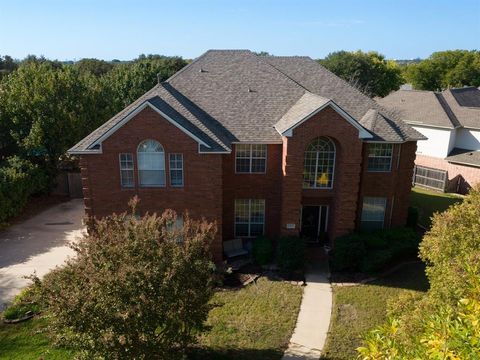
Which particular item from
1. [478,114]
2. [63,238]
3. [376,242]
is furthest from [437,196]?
[63,238]

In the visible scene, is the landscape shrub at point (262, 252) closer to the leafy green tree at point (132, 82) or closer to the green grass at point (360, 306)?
the green grass at point (360, 306)

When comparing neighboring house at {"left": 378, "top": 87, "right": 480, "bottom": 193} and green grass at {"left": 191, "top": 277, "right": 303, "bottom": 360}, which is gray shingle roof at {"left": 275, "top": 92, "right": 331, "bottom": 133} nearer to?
green grass at {"left": 191, "top": 277, "right": 303, "bottom": 360}

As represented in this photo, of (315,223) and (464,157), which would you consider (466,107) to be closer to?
(464,157)

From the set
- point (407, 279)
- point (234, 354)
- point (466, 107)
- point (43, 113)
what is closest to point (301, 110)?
point (407, 279)

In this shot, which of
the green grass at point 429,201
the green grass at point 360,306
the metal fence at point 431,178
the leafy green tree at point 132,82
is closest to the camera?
the green grass at point 360,306

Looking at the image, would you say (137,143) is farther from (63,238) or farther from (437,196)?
(437,196)

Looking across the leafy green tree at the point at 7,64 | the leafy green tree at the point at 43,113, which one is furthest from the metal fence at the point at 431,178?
the leafy green tree at the point at 7,64

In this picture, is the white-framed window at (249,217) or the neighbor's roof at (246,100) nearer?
the neighbor's roof at (246,100)
